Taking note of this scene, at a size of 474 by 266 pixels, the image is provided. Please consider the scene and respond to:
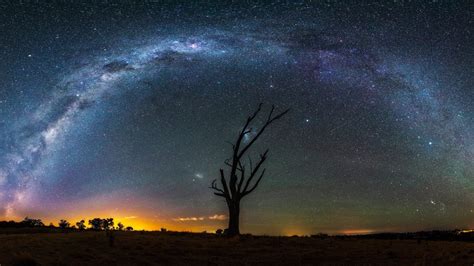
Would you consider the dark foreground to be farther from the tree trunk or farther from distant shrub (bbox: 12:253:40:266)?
the tree trunk

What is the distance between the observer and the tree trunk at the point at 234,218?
25047 millimetres

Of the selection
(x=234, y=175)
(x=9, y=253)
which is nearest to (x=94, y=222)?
(x=234, y=175)

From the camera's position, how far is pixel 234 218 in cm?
2555

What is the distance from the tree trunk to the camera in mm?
25047

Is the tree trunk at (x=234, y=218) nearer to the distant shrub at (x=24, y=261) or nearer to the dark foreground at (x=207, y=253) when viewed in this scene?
the dark foreground at (x=207, y=253)

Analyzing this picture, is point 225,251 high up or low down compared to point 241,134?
down

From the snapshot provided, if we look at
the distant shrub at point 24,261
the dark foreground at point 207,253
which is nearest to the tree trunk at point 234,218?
the dark foreground at point 207,253

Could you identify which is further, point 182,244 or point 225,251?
point 182,244

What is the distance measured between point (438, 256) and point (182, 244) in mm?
9575

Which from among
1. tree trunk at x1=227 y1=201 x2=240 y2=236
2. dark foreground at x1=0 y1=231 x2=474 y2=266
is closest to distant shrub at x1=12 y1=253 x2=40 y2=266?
dark foreground at x1=0 y1=231 x2=474 y2=266

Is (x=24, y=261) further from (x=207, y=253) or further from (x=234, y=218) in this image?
(x=234, y=218)

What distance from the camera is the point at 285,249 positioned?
16969 millimetres

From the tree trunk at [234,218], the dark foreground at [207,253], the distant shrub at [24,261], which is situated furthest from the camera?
the tree trunk at [234,218]

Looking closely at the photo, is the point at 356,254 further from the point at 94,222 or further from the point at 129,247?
the point at 94,222
